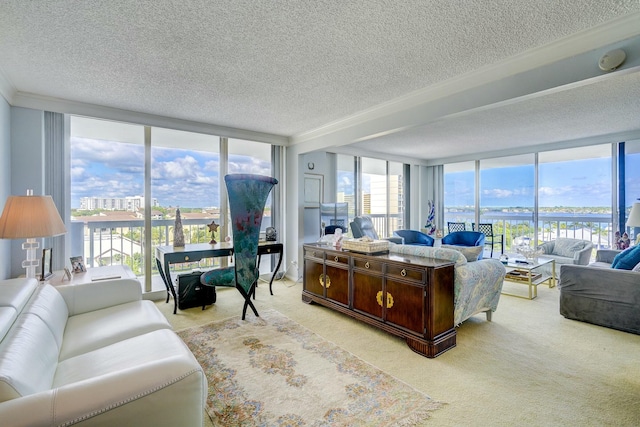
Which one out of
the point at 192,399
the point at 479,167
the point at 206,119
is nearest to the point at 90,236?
the point at 206,119

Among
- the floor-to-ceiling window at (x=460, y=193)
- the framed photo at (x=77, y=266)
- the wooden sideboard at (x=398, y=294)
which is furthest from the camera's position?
the floor-to-ceiling window at (x=460, y=193)

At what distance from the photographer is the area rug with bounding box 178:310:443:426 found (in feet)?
5.85

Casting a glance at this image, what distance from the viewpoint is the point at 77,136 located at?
146 inches

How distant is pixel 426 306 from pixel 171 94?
3244 mm

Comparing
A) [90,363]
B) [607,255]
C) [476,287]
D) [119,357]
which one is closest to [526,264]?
[607,255]

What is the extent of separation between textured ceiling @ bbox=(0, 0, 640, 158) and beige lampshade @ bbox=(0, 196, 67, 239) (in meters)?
1.15

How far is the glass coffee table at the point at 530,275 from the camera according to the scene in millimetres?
4129

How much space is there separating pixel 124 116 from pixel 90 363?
10.5 ft

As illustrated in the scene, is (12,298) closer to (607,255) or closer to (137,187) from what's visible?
(137,187)

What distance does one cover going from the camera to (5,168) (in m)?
2.99

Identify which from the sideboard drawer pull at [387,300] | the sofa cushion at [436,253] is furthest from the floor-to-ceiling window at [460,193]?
the sideboard drawer pull at [387,300]

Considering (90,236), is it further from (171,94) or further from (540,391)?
(540,391)

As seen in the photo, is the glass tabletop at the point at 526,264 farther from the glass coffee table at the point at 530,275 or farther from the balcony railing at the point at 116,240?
the balcony railing at the point at 116,240

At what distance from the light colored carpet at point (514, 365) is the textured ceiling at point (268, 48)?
2415 mm
